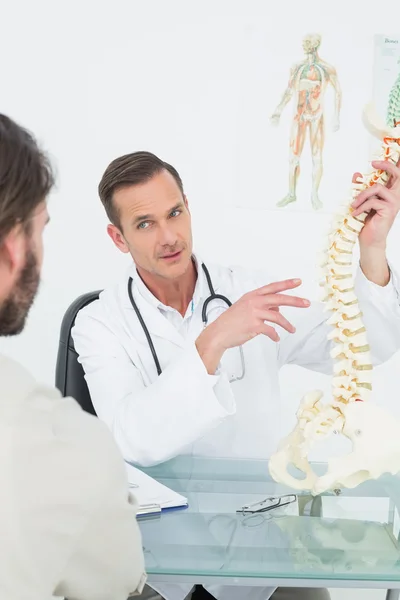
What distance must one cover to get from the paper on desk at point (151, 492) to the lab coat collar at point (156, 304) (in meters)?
0.51

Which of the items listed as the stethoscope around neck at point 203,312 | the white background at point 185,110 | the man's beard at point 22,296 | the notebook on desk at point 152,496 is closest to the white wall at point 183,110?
the white background at point 185,110

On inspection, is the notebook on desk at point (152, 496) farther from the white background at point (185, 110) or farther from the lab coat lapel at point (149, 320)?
the white background at point (185, 110)

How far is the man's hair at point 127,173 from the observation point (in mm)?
1872

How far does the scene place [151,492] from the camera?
131 cm

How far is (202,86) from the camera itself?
10.6 feet

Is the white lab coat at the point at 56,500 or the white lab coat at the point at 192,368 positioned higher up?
the white lab coat at the point at 56,500

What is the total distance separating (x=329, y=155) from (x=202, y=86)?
63 centimetres

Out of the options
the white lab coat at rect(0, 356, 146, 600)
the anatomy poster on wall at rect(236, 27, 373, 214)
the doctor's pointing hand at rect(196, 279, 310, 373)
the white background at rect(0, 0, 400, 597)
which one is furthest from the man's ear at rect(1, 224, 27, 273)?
the anatomy poster on wall at rect(236, 27, 373, 214)

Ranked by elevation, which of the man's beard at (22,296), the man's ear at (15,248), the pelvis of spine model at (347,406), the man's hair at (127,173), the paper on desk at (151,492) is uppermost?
the man's ear at (15,248)

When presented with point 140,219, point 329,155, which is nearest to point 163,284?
point 140,219

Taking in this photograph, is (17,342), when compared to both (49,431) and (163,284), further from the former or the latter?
(49,431)

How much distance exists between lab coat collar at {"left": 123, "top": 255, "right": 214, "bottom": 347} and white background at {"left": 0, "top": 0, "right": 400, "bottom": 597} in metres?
1.29

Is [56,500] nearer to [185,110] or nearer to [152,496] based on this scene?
[152,496]

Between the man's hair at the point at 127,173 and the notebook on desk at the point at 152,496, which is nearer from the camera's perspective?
the notebook on desk at the point at 152,496
